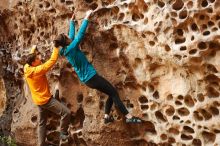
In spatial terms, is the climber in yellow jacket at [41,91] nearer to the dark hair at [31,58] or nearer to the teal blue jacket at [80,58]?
the dark hair at [31,58]

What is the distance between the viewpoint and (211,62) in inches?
179

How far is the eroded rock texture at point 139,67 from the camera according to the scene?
4.61 m

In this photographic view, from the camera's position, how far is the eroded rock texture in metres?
4.61

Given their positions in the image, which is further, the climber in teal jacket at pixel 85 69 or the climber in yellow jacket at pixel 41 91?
the climber in yellow jacket at pixel 41 91

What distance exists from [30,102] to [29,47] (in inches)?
27.5

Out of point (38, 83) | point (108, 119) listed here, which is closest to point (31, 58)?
point (38, 83)

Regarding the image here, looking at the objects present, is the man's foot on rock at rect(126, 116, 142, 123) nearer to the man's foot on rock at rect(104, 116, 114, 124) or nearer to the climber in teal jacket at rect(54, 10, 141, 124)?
the climber in teal jacket at rect(54, 10, 141, 124)

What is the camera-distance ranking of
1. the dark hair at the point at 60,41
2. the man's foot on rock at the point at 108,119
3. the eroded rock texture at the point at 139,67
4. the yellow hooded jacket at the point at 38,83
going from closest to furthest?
1. the eroded rock texture at the point at 139,67
2. the dark hair at the point at 60,41
3. the man's foot on rock at the point at 108,119
4. the yellow hooded jacket at the point at 38,83

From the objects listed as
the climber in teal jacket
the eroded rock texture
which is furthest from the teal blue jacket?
the eroded rock texture

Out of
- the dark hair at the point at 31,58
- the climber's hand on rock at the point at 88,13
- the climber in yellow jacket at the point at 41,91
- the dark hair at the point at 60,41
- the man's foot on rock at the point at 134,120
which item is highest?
the climber's hand on rock at the point at 88,13

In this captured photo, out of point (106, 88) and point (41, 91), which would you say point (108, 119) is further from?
point (41, 91)

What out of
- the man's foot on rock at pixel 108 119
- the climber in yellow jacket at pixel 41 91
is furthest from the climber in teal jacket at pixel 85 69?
the climber in yellow jacket at pixel 41 91

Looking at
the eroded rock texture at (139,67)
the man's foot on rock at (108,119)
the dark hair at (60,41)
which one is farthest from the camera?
the man's foot on rock at (108,119)

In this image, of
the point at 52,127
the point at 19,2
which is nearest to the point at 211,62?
the point at 52,127
